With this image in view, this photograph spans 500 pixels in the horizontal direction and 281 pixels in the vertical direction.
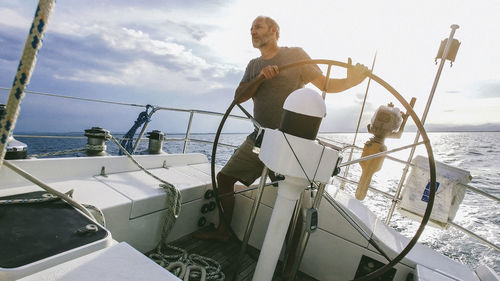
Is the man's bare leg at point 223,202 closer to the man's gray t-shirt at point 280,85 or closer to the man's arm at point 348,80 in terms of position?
the man's gray t-shirt at point 280,85

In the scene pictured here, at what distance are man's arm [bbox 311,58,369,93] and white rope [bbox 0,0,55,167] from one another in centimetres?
100

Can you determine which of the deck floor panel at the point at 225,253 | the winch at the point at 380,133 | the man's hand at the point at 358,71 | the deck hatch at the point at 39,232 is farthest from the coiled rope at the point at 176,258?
the man's hand at the point at 358,71

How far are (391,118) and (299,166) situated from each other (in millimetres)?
861

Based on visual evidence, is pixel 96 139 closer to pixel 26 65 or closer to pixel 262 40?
pixel 262 40

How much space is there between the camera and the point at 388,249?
4.98ft

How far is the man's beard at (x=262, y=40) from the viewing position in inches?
68.9

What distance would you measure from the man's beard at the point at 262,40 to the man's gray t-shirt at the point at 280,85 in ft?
0.37

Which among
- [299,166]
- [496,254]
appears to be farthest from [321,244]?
[496,254]

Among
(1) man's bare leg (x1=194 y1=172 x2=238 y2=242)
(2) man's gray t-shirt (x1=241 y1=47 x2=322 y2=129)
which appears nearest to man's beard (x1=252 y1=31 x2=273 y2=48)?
(2) man's gray t-shirt (x1=241 y1=47 x2=322 y2=129)

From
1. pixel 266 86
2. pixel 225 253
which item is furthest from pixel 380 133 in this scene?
pixel 225 253

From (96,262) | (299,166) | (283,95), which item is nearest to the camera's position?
(96,262)

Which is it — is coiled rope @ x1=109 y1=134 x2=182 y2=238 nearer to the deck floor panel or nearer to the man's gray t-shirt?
the deck floor panel

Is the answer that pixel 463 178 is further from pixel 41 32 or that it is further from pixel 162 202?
pixel 41 32

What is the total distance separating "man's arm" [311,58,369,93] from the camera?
3.51ft
